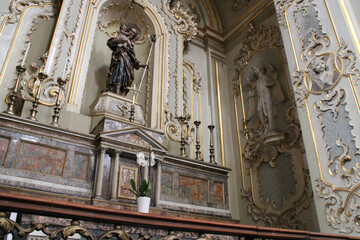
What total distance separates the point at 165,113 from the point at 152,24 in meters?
2.04

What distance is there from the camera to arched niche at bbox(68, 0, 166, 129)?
475 centimetres

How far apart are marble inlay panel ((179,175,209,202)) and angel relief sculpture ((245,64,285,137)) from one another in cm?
163

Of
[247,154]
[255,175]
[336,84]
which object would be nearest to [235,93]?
[247,154]

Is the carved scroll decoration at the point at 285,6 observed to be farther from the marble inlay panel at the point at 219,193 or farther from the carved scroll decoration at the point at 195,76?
the marble inlay panel at the point at 219,193

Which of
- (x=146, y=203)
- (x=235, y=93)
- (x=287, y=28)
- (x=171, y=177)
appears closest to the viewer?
(x=146, y=203)

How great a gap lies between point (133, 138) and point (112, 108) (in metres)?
0.69

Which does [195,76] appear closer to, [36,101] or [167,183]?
[167,183]

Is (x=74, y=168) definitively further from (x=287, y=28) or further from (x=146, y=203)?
(x=287, y=28)

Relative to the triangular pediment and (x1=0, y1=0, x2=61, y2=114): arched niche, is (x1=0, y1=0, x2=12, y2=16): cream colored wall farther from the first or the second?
the triangular pediment

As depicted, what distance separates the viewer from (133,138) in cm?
394

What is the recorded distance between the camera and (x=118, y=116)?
13.9ft

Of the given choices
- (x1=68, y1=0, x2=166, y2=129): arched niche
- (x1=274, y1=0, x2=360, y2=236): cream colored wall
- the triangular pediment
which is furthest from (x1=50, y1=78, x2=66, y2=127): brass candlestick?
(x1=274, y1=0, x2=360, y2=236): cream colored wall

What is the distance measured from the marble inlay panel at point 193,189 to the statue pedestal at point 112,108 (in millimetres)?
1069

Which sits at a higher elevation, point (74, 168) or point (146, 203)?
point (74, 168)
